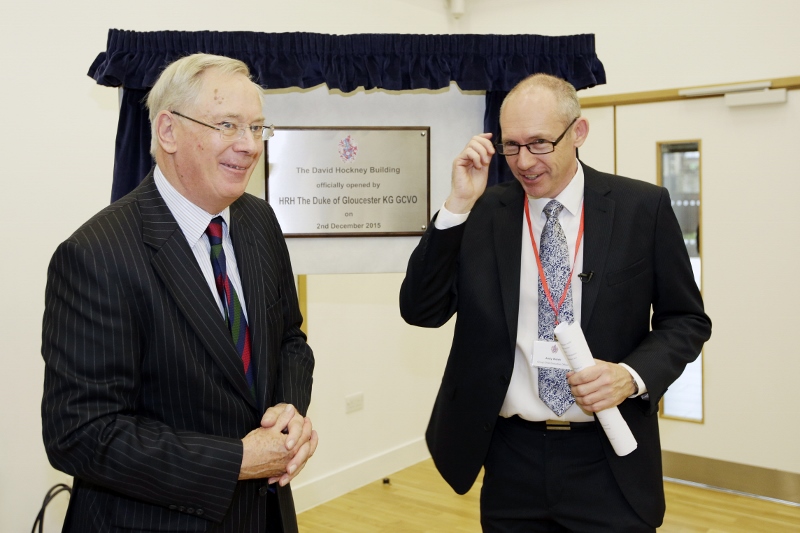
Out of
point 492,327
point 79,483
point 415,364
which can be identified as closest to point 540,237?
point 492,327

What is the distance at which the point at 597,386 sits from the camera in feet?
5.88

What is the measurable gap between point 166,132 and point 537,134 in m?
0.95

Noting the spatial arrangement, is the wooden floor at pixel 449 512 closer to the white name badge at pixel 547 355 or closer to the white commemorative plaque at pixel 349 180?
the white commemorative plaque at pixel 349 180

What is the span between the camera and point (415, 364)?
17.5ft

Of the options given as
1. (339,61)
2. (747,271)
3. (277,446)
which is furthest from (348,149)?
(747,271)

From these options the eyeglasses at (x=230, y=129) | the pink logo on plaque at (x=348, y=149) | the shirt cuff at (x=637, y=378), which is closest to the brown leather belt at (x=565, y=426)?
the shirt cuff at (x=637, y=378)

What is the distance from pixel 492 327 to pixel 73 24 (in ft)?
8.13

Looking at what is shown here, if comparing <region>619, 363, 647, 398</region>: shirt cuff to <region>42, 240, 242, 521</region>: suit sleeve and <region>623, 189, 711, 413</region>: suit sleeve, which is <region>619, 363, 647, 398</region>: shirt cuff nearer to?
<region>623, 189, 711, 413</region>: suit sleeve

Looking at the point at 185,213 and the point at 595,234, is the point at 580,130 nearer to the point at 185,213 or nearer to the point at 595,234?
the point at 595,234

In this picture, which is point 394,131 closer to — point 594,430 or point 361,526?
point 594,430

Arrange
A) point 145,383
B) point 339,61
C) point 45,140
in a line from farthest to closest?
point 45,140 < point 339,61 < point 145,383

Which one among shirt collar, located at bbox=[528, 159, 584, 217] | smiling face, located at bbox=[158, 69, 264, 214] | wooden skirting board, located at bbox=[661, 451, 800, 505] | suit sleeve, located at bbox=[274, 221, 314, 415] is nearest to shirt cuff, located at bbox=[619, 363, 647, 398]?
shirt collar, located at bbox=[528, 159, 584, 217]

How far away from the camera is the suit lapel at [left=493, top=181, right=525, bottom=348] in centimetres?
204

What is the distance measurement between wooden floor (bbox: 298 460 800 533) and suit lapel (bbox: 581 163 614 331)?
255cm
